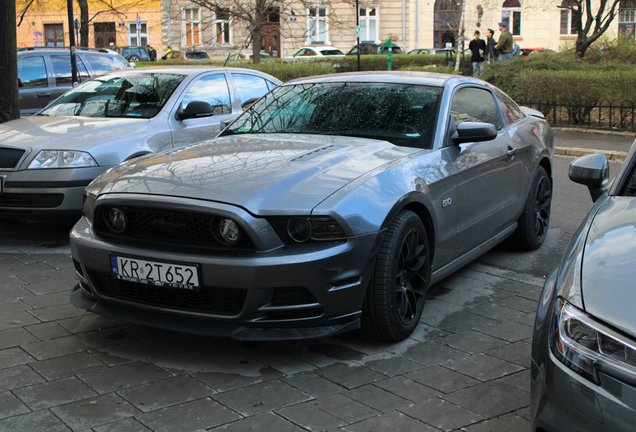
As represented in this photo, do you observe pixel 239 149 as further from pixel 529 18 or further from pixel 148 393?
pixel 529 18

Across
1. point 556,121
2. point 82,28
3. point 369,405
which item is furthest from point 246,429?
point 82,28

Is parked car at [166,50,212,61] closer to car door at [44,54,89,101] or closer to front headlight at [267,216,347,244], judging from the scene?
car door at [44,54,89,101]

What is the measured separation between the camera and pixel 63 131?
19.2 feet

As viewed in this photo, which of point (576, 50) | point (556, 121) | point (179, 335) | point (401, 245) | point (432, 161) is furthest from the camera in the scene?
point (576, 50)

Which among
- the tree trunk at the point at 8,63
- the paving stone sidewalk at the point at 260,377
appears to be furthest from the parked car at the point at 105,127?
the paving stone sidewalk at the point at 260,377

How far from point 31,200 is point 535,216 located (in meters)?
4.24

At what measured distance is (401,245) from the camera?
11.2 feet

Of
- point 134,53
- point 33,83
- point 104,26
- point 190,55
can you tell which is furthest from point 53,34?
point 33,83

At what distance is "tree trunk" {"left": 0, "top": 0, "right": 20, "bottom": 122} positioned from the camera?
7887mm

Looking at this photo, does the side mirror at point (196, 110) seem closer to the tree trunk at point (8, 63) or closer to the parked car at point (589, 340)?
the tree trunk at point (8, 63)

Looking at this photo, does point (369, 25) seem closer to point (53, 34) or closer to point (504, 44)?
point (53, 34)

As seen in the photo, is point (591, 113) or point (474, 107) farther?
point (591, 113)

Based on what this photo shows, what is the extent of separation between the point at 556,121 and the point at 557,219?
26.4ft

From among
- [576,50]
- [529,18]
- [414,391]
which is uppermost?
[529,18]
